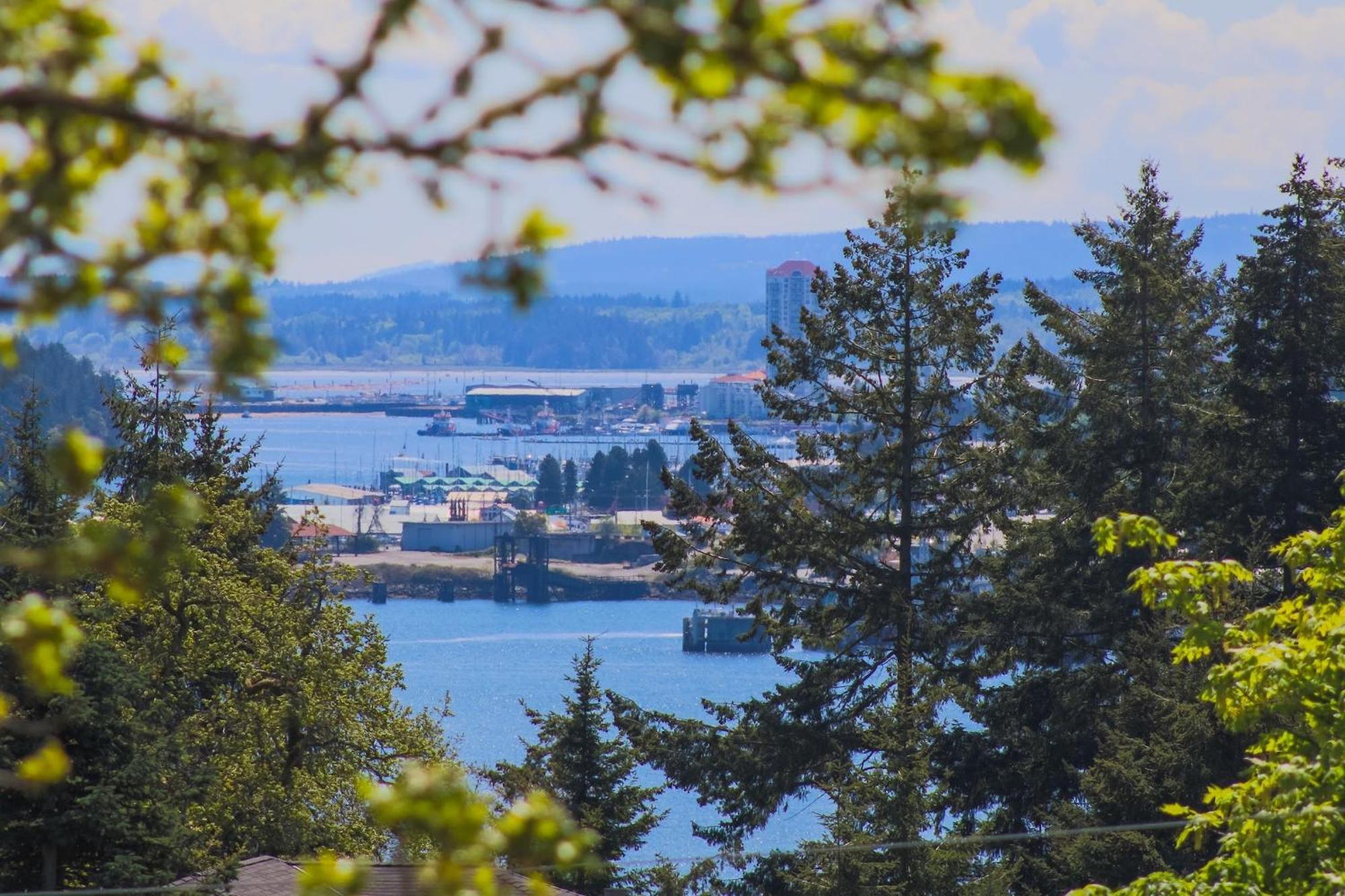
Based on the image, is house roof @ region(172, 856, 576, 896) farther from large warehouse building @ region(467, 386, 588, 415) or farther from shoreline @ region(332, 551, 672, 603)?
large warehouse building @ region(467, 386, 588, 415)

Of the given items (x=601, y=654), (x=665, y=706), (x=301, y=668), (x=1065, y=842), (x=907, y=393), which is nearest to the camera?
(x=1065, y=842)

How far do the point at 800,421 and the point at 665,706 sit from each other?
34.7 metres

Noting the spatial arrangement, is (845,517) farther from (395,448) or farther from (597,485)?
(395,448)

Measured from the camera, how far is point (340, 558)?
94.2 metres

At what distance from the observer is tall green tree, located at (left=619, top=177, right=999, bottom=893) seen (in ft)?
64.7

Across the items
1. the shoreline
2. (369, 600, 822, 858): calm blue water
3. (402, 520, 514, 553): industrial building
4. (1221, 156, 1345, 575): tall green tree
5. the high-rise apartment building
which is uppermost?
the high-rise apartment building

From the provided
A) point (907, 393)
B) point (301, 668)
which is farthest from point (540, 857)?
point (907, 393)

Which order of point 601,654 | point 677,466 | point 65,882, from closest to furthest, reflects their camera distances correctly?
point 65,882 → point 601,654 → point 677,466

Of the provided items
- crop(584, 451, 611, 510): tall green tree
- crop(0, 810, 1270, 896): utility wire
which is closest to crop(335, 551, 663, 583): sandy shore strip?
crop(584, 451, 611, 510): tall green tree

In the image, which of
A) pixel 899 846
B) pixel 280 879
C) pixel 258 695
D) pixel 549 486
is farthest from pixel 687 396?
pixel 899 846

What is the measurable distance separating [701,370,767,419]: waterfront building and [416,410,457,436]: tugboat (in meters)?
27.4

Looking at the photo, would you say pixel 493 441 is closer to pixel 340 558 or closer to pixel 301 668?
pixel 340 558

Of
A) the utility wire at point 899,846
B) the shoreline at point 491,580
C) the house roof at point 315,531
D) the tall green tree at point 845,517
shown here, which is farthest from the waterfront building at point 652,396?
the utility wire at point 899,846

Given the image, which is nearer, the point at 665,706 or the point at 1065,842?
the point at 1065,842
